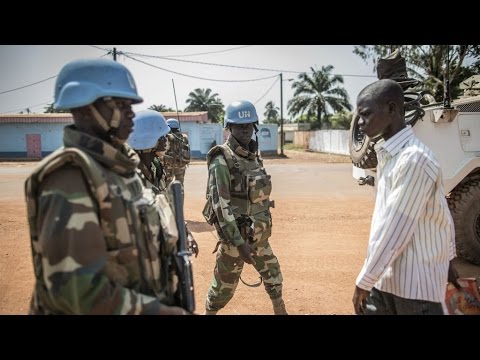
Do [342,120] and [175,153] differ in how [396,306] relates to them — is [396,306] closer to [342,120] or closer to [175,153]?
[175,153]

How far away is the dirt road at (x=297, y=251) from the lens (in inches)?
169

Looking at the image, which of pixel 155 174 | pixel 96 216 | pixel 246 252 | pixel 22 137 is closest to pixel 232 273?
pixel 246 252

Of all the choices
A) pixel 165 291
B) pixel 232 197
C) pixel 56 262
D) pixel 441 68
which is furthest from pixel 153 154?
pixel 441 68

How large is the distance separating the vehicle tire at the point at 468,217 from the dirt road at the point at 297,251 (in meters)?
1.29

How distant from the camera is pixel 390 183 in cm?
214

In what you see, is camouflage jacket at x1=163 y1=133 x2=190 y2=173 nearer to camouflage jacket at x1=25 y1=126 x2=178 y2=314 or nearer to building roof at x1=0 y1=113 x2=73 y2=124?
camouflage jacket at x1=25 y1=126 x2=178 y2=314

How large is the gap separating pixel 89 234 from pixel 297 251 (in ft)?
15.8

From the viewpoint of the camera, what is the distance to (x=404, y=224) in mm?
1998

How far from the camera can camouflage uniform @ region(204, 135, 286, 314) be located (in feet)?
10.7

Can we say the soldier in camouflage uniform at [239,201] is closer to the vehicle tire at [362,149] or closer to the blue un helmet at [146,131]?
the blue un helmet at [146,131]

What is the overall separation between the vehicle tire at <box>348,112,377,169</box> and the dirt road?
1.39 meters

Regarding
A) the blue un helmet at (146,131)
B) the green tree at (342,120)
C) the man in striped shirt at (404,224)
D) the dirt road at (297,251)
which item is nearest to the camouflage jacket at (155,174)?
the blue un helmet at (146,131)

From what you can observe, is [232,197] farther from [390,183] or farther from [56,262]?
[56,262]

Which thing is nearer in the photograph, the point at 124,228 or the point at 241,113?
the point at 124,228
